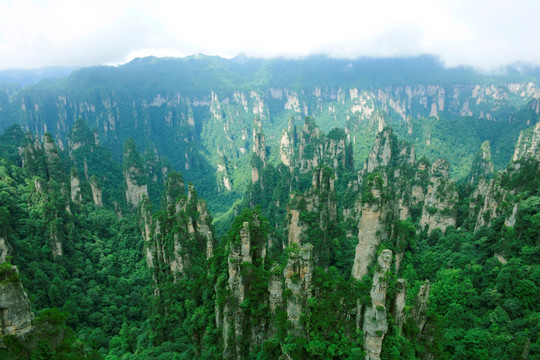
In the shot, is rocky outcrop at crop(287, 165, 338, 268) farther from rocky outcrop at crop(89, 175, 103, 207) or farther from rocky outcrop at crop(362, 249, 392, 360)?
rocky outcrop at crop(89, 175, 103, 207)

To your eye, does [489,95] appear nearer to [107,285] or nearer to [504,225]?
[504,225]

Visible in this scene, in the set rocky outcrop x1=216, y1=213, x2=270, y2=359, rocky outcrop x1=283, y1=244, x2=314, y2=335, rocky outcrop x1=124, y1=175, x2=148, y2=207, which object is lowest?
rocky outcrop x1=124, y1=175, x2=148, y2=207

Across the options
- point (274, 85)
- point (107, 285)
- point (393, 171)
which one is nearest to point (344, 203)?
point (393, 171)

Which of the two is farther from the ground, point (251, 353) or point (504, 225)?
point (504, 225)

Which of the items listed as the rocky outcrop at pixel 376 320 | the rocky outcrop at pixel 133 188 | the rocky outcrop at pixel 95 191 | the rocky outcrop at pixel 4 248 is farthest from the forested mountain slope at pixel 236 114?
the rocky outcrop at pixel 376 320

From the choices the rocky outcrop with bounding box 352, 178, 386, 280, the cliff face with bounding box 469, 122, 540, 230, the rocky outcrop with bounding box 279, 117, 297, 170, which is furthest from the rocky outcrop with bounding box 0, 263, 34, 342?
the rocky outcrop with bounding box 279, 117, 297, 170
